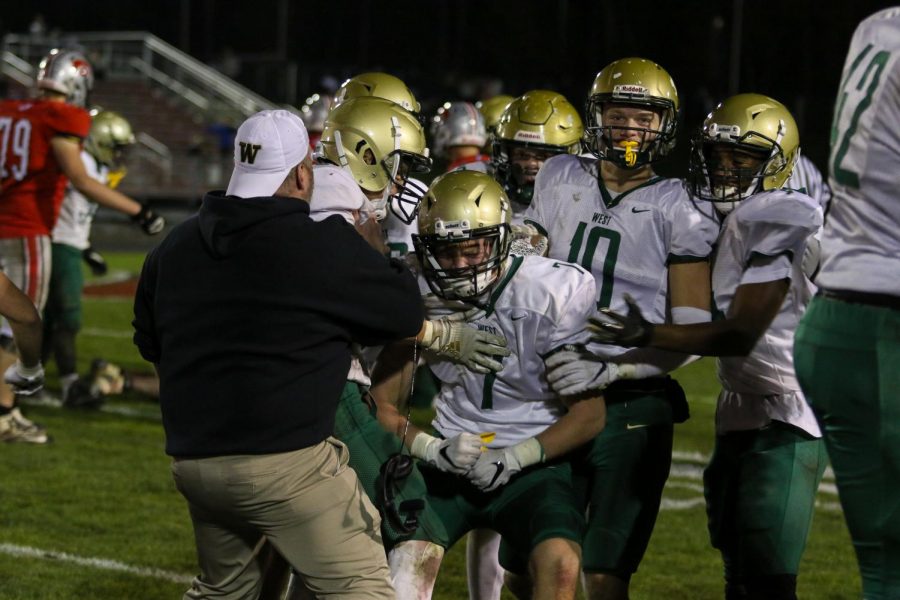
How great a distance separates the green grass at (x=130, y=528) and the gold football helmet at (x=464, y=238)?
5.44 ft

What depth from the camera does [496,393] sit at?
11.8 feet

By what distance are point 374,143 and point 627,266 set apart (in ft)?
2.98

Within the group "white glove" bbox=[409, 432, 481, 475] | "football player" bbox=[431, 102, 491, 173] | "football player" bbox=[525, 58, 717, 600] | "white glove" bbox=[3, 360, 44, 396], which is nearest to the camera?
"white glove" bbox=[409, 432, 481, 475]

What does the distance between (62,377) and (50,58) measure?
1976 millimetres

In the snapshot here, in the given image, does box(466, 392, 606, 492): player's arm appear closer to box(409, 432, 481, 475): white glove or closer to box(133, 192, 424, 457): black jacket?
box(409, 432, 481, 475): white glove

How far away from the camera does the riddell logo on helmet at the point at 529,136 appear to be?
4.72 meters

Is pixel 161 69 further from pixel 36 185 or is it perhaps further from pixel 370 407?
pixel 370 407

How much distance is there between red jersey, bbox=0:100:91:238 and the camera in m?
7.17

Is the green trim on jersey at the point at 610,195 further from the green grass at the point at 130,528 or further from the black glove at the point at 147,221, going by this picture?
the black glove at the point at 147,221

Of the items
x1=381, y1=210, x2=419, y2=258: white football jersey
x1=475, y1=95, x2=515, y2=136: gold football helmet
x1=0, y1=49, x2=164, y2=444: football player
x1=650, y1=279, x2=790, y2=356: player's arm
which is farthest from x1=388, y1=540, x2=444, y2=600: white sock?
x1=0, y1=49, x2=164, y2=444: football player

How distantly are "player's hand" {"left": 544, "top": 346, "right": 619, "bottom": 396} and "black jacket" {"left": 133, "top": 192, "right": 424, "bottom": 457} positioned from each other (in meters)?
0.66

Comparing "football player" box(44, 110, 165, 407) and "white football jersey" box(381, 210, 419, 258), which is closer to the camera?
"white football jersey" box(381, 210, 419, 258)

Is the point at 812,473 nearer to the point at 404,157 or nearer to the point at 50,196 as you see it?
the point at 404,157

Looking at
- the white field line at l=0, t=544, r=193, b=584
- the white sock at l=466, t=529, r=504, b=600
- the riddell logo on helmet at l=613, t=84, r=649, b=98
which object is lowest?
the white field line at l=0, t=544, r=193, b=584
